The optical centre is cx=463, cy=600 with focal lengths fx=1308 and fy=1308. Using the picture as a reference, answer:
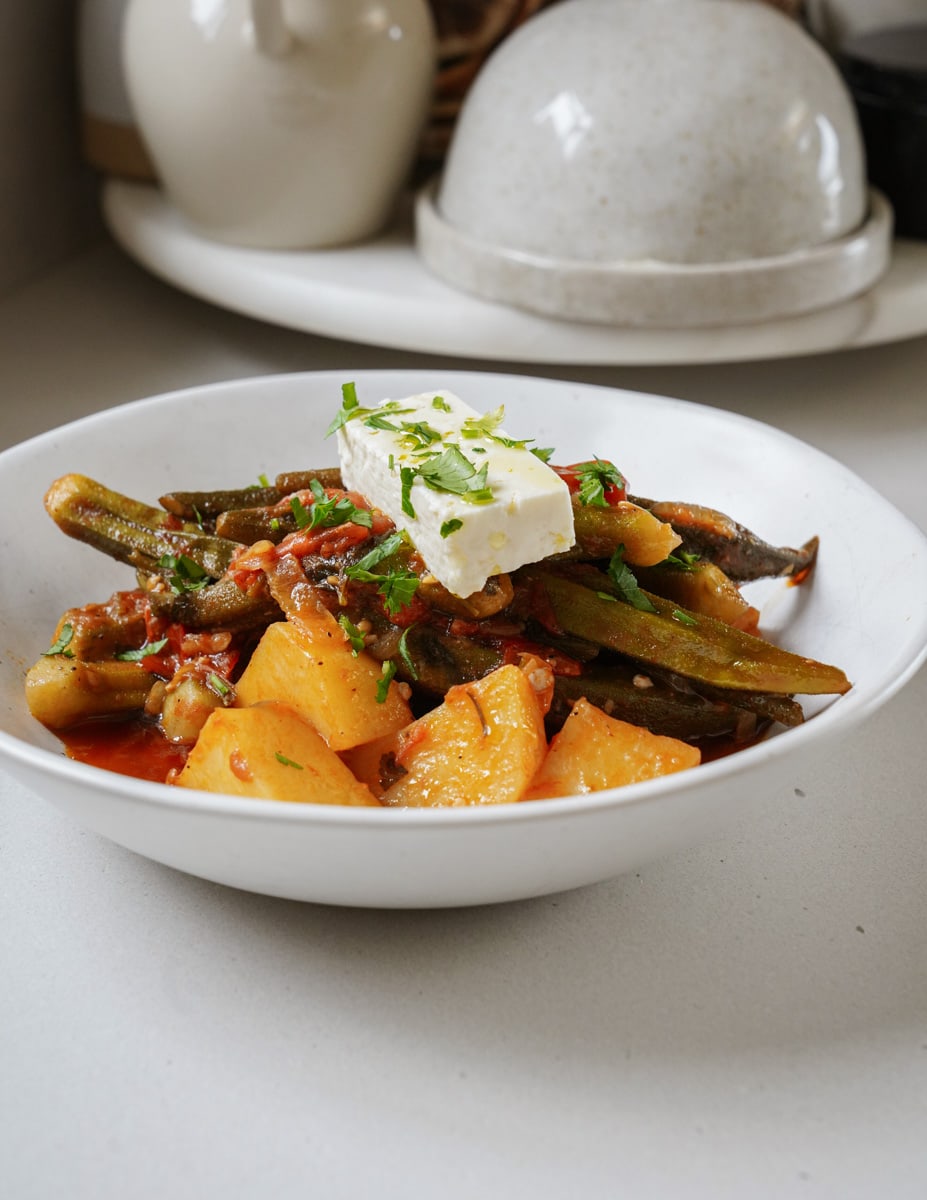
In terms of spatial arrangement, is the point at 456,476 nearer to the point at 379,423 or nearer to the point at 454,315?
the point at 379,423

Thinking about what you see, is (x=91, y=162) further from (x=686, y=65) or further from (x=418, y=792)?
(x=418, y=792)

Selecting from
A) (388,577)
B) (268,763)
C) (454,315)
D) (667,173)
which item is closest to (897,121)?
(667,173)

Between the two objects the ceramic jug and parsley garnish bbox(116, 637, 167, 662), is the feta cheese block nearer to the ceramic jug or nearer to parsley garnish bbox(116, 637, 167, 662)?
parsley garnish bbox(116, 637, 167, 662)

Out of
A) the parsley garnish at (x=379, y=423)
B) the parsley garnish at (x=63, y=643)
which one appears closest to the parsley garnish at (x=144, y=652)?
the parsley garnish at (x=63, y=643)

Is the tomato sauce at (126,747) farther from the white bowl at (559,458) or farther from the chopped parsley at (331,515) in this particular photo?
the chopped parsley at (331,515)

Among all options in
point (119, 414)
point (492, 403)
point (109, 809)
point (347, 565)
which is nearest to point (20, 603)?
point (119, 414)
